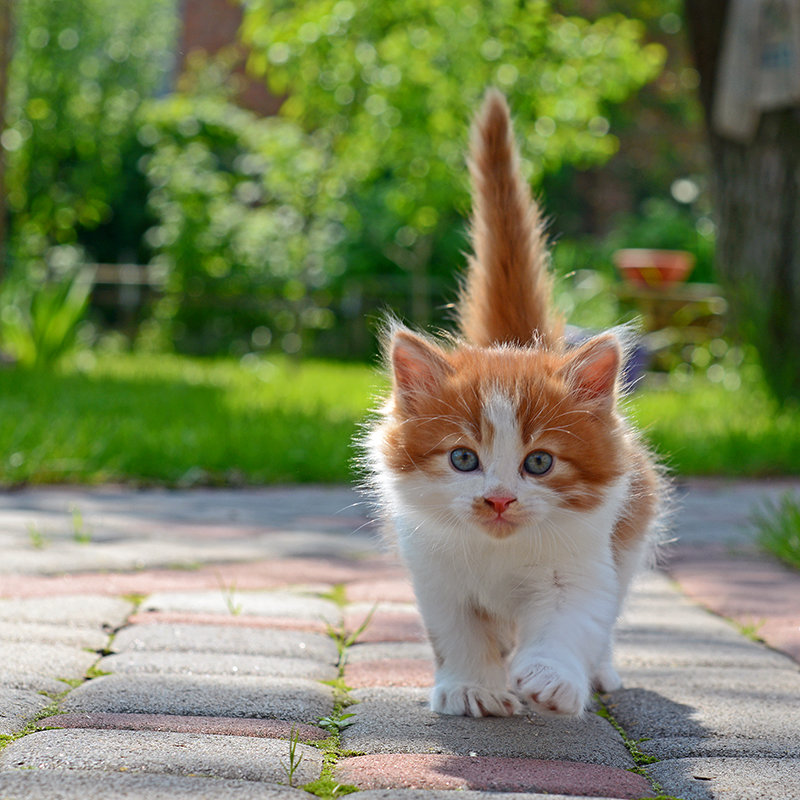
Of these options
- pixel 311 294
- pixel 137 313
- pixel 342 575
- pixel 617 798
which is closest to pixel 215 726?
pixel 617 798

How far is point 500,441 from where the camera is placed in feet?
7.41

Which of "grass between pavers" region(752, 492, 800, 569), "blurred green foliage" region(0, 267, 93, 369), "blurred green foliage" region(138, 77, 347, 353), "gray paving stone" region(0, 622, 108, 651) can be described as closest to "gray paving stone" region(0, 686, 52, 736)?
"gray paving stone" region(0, 622, 108, 651)

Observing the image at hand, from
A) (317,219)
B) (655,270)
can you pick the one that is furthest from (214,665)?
(317,219)

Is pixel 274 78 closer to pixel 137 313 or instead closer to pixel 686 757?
pixel 137 313

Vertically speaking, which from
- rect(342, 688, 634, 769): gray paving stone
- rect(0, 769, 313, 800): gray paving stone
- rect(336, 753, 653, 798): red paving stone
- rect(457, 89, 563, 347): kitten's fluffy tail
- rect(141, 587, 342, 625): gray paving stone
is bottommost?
rect(141, 587, 342, 625): gray paving stone

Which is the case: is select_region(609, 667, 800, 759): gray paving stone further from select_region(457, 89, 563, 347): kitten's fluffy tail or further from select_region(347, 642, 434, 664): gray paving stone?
select_region(457, 89, 563, 347): kitten's fluffy tail

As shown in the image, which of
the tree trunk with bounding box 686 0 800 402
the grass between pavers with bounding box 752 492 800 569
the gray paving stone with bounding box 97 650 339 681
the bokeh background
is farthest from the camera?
the tree trunk with bounding box 686 0 800 402

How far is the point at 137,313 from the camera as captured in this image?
1590cm

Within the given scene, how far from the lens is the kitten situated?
7.34 ft

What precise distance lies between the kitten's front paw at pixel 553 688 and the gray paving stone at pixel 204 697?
401 millimetres

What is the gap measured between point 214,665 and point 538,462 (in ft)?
2.74

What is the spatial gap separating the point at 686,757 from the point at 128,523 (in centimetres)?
283

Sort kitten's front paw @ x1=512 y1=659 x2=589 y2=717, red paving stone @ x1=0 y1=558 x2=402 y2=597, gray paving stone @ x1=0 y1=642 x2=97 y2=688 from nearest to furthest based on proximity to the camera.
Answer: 1. kitten's front paw @ x1=512 y1=659 x2=589 y2=717
2. gray paving stone @ x1=0 y1=642 x2=97 y2=688
3. red paving stone @ x1=0 y1=558 x2=402 y2=597

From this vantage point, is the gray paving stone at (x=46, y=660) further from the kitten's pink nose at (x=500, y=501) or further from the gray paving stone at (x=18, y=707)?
the kitten's pink nose at (x=500, y=501)
